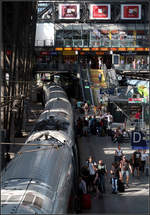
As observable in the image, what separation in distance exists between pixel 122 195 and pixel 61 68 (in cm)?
3167

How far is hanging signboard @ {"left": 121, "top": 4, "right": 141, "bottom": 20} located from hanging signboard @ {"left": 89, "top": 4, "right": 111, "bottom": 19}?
1667 millimetres

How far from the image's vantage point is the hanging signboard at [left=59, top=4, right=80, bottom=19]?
45.1 meters

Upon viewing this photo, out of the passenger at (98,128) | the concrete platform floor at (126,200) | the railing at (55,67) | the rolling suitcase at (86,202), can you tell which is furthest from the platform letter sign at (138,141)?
the railing at (55,67)

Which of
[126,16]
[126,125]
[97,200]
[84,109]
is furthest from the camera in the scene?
[126,16]

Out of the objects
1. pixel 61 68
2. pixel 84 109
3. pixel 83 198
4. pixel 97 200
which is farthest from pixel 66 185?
pixel 61 68

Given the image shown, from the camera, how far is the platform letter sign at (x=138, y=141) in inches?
515

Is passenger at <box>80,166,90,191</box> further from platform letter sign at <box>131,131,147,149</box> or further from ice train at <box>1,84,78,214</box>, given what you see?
platform letter sign at <box>131,131,147,149</box>

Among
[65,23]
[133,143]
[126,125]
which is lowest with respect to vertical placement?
[126,125]

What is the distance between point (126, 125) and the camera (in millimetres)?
23938

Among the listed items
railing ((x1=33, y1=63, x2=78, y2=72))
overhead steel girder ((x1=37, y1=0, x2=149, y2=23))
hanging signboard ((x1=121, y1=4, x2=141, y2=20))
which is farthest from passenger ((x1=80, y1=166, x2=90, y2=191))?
hanging signboard ((x1=121, y1=4, x2=141, y2=20))

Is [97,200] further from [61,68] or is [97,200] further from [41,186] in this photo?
[61,68]

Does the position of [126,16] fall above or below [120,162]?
above

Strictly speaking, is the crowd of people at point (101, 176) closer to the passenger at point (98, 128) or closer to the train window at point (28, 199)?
the train window at point (28, 199)

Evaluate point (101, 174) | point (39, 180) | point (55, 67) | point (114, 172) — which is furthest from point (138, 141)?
point (55, 67)
